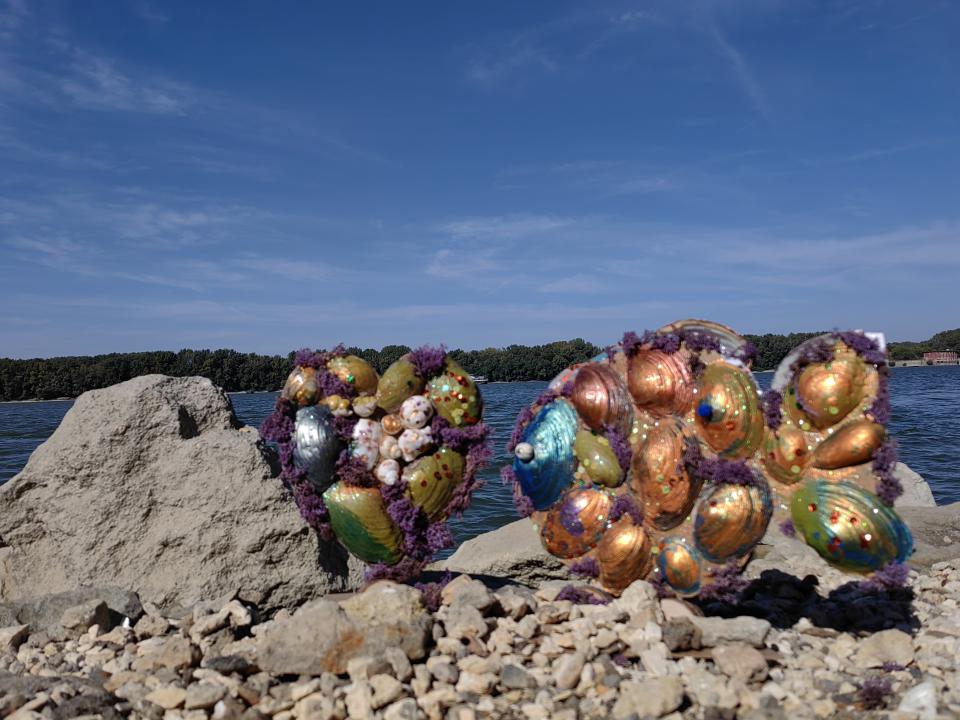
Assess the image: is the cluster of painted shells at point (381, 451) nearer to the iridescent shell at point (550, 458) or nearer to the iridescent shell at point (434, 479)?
the iridescent shell at point (434, 479)

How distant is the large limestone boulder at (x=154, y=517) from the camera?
6.61 metres

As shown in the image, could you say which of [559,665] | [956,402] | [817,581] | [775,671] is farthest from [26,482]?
[956,402]

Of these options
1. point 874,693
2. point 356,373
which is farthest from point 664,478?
point 356,373

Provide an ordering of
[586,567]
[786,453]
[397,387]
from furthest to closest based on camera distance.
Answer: [397,387] < [586,567] < [786,453]

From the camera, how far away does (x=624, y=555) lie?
5.85m

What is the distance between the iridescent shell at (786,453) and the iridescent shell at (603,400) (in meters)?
1.02

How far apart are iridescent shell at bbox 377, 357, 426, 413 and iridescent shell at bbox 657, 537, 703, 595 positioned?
2.40m

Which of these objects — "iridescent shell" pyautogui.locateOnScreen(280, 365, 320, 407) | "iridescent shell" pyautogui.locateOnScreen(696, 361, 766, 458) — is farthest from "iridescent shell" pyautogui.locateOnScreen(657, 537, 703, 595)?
"iridescent shell" pyautogui.locateOnScreen(280, 365, 320, 407)

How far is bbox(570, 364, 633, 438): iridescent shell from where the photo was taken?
19.5ft

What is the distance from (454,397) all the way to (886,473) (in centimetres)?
332

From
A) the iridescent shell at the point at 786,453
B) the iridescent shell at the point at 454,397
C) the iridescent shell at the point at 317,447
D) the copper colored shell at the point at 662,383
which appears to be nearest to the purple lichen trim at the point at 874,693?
the iridescent shell at the point at 786,453

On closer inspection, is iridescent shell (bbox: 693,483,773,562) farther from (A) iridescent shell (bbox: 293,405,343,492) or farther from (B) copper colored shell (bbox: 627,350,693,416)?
(A) iridescent shell (bbox: 293,405,343,492)

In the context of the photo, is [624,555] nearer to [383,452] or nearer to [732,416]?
[732,416]

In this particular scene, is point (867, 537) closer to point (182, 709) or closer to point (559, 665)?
point (559, 665)
